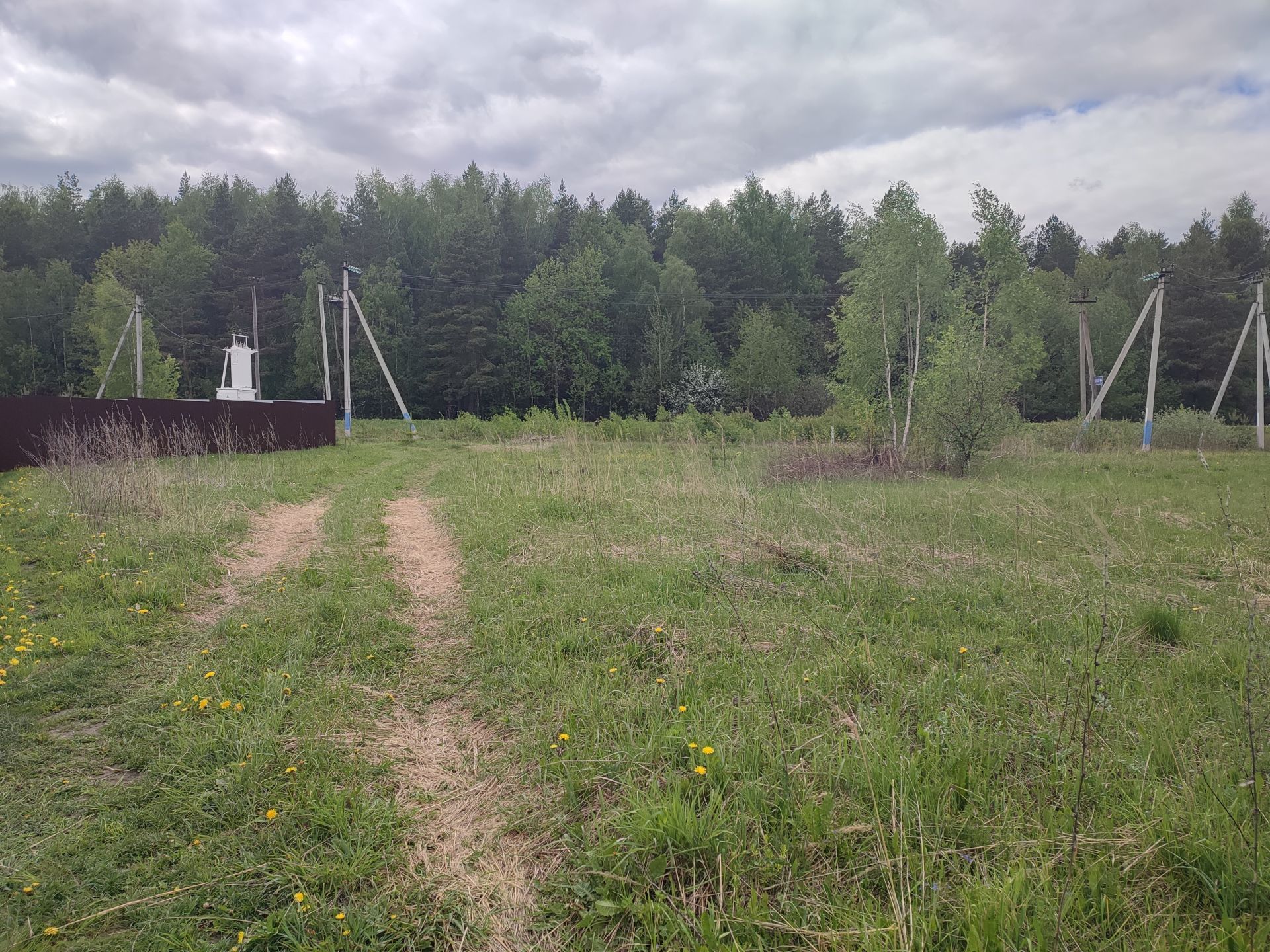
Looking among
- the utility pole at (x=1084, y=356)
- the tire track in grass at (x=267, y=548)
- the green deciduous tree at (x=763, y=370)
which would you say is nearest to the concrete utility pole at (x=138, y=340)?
the tire track in grass at (x=267, y=548)

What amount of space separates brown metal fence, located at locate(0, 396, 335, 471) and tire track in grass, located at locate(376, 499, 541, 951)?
11.8 meters

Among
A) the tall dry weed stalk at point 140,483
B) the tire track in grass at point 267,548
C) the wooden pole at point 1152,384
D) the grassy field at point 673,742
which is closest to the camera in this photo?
the grassy field at point 673,742

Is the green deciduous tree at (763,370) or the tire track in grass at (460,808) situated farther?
the green deciduous tree at (763,370)

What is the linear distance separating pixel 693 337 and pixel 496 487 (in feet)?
126

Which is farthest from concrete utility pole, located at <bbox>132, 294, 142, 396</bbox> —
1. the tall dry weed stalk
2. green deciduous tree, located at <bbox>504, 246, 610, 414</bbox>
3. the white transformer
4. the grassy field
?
the grassy field

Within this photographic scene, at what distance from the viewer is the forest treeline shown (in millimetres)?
43438

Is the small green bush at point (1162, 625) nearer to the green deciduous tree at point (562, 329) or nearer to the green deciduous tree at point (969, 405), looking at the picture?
the green deciduous tree at point (969, 405)

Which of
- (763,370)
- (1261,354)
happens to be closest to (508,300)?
(763,370)

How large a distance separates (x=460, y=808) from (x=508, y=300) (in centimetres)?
4782

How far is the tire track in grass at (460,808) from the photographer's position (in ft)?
7.60

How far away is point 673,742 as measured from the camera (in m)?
3.05

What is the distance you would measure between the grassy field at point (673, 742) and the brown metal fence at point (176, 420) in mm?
9936

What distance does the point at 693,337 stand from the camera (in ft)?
156

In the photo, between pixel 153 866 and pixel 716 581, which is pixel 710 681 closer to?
pixel 716 581
